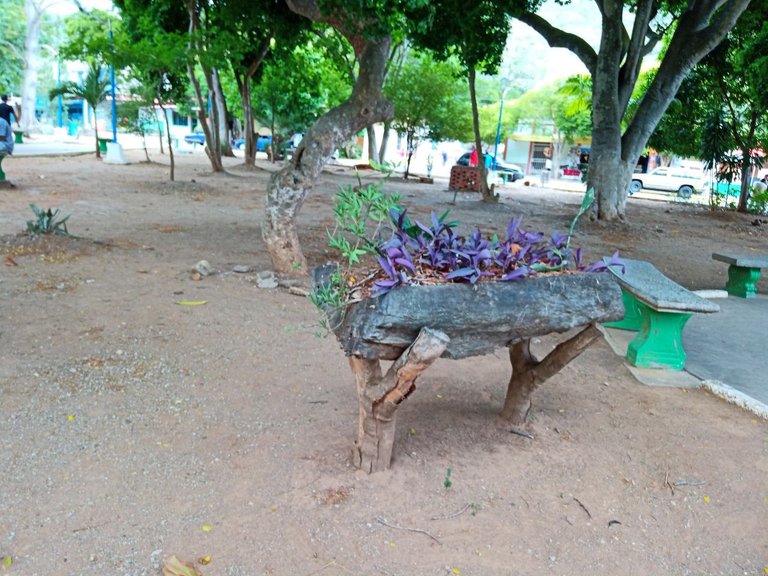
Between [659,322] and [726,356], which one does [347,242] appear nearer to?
[659,322]

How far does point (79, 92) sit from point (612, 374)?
63.5ft

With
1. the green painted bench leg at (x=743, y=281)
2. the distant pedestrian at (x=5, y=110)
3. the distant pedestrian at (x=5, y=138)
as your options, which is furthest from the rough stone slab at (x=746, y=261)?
the distant pedestrian at (x=5, y=110)

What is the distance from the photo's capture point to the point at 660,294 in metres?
4.64

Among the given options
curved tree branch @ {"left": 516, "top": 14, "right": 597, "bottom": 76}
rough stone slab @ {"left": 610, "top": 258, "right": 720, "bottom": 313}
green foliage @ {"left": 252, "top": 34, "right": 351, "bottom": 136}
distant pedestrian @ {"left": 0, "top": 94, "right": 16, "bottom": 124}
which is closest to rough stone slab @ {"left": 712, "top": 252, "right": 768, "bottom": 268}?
rough stone slab @ {"left": 610, "top": 258, "right": 720, "bottom": 313}

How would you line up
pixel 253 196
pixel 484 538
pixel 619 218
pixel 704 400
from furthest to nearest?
pixel 253 196
pixel 619 218
pixel 704 400
pixel 484 538

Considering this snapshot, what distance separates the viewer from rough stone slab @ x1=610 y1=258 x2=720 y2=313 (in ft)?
14.6

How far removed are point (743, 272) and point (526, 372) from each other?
510 centimetres

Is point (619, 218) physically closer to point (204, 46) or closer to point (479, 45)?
point (479, 45)

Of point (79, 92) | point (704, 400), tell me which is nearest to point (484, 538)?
point (704, 400)

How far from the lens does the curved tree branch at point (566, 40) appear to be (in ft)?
40.0

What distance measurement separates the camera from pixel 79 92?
63.8 ft

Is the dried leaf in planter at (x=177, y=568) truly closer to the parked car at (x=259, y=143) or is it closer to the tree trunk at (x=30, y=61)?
the parked car at (x=259, y=143)

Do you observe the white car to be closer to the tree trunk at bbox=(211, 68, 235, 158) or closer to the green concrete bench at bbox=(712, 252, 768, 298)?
the tree trunk at bbox=(211, 68, 235, 158)

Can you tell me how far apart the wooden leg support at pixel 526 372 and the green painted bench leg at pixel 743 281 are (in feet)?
16.3
